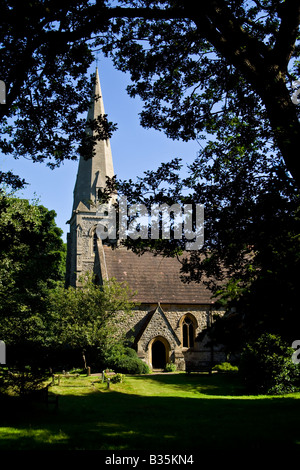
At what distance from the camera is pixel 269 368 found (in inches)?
641

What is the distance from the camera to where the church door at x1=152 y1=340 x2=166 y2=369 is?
95.4ft

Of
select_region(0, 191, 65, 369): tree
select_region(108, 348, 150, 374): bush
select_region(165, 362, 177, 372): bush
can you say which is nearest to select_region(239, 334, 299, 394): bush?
select_region(0, 191, 65, 369): tree

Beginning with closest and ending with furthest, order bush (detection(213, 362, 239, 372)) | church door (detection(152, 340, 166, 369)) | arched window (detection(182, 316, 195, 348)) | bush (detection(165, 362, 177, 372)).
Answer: bush (detection(213, 362, 239, 372)) → bush (detection(165, 362, 177, 372)) → church door (detection(152, 340, 166, 369)) → arched window (detection(182, 316, 195, 348))

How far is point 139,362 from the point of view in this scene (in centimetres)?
2531

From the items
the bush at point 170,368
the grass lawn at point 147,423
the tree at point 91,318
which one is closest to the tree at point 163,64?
the grass lawn at point 147,423

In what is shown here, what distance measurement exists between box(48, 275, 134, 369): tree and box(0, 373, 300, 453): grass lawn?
310 inches

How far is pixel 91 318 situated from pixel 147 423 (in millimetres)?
16143

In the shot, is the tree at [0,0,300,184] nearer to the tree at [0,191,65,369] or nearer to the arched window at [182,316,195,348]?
the tree at [0,191,65,369]

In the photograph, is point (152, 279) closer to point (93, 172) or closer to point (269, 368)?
point (93, 172)

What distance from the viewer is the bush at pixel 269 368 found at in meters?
16.0

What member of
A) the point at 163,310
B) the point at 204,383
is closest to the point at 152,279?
the point at 163,310

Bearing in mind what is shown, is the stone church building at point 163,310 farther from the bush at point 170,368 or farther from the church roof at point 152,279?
the bush at point 170,368

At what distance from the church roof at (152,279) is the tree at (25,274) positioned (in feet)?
18.7

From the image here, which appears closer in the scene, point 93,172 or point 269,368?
point 269,368
